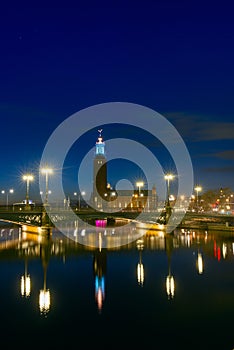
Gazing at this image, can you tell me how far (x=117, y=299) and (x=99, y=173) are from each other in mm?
148861

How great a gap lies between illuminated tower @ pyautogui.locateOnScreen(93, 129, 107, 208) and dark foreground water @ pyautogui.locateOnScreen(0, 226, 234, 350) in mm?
130106

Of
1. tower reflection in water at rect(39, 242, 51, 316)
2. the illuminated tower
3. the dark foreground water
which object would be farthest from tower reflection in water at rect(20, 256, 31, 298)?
the illuminated tower

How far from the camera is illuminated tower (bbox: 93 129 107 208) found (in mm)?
169125

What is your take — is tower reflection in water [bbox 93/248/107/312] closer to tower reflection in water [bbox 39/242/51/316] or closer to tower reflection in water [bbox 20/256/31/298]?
tower reflection in water [bbox 39/242/51/316]

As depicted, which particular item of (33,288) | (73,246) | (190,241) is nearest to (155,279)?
(33,288)

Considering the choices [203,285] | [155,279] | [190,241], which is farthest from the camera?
[190,241]

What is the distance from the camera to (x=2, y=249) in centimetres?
4159

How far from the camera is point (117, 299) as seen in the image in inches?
826

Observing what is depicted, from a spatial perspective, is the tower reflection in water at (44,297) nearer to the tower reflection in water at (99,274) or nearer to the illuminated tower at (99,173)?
the tower reflection in water at (99,274)

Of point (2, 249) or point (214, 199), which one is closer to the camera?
point (2, 249)

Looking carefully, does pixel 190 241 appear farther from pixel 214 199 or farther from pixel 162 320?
pixel 214 199

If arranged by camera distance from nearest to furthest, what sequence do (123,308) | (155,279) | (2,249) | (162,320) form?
(162,320) < (123,308) < (155,279) < (2,249)

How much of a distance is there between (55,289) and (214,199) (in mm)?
165211

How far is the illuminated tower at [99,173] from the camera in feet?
555
